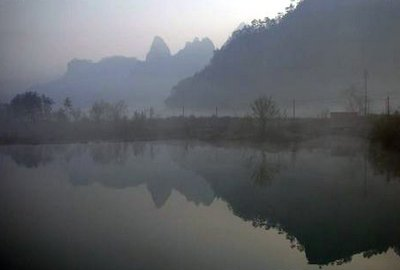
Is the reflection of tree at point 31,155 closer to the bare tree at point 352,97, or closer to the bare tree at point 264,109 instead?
the bare tree at point 264,109

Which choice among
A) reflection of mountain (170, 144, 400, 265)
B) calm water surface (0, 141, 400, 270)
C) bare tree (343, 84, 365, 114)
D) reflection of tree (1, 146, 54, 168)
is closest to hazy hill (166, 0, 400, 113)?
bare tree (343, 84, 365, 114)

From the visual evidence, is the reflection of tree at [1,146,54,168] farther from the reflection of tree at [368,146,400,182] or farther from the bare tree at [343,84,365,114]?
the reflection of tree at [368,146,400,182]

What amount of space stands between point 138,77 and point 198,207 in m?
1.41

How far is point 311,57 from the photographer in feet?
12.0

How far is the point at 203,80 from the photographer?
12.2 feet

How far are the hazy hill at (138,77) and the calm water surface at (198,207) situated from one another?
2.29 ft

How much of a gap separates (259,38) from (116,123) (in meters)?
1.88

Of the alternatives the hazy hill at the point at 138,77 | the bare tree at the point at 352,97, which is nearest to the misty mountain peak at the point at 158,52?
the hazy hill at the point at 138,77

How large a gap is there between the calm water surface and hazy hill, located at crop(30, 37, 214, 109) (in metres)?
0.70

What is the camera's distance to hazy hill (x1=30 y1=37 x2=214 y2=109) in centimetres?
356

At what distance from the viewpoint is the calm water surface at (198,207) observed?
82.4 inches

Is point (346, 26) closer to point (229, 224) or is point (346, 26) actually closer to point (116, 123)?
point (229, 224)

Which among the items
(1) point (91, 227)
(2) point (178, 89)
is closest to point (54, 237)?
(1) point (91, 227)

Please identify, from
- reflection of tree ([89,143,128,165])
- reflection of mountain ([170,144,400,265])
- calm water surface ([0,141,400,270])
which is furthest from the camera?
reflection of tree ([89,143,128,165])
